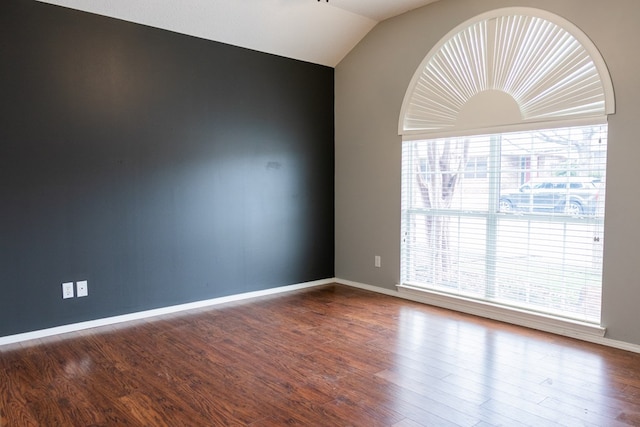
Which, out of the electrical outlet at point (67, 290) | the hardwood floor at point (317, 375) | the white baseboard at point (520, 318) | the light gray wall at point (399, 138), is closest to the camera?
the hardwood floor at point (317, 375)

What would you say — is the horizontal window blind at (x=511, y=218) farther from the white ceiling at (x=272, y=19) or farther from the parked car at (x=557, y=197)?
the white ceiling at (x=272, y=19)

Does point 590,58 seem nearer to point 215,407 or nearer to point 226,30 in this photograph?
point 226,30

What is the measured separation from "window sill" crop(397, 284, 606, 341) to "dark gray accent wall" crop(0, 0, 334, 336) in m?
1.33

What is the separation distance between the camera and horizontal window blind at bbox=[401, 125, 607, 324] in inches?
130

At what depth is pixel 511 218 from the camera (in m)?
3.73

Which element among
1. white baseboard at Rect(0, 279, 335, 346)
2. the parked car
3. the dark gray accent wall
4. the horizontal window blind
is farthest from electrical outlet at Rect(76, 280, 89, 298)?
the parked car

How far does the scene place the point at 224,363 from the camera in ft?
9.55

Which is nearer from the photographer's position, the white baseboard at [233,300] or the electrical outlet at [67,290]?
the white baseboard at [233,300]

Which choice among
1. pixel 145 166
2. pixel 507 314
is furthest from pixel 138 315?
pixel 507 314

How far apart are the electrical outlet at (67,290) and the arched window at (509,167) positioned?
294 cm

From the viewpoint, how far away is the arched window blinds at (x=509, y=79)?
128 inches

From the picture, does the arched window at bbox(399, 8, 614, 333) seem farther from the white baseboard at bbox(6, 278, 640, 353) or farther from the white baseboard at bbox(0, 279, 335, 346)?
the white baseboard at bbox(0, 279, 335, 346)

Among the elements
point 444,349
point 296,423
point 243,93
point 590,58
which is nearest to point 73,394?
point 296,423

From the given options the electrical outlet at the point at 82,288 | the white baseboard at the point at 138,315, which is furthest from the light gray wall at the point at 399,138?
the electrical outlet at the point at 82,288
